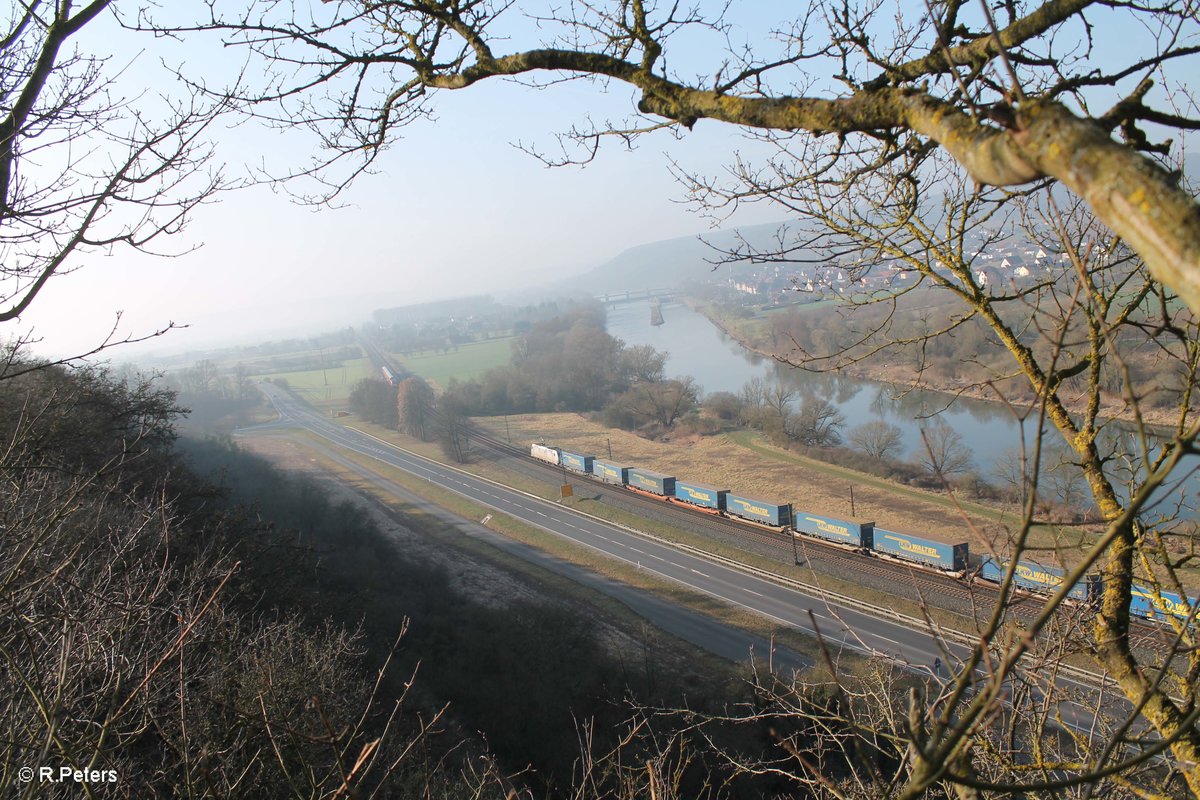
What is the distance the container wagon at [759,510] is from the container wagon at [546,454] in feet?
28.7

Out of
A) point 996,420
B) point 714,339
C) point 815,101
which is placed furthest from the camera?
point 714,339

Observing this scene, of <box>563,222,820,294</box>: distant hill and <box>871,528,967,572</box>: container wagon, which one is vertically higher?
<box>563,222,820,294</box>: distant hill

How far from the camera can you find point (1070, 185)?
40.4 inches

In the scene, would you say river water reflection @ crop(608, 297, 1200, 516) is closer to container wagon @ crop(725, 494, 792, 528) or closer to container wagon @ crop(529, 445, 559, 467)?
container wagon @ crop(725, 494, 792, 528)

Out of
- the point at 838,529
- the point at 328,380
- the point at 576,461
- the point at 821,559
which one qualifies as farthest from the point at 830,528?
the point at 328,380

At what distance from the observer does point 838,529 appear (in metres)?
16.2

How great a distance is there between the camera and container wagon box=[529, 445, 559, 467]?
26141 mm

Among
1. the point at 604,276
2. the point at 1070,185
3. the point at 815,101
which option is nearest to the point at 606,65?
the point at 815,101

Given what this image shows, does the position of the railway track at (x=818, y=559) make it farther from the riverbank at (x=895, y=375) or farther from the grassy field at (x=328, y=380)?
the grassy field at (x=328, y=380)

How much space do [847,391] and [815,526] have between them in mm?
17293

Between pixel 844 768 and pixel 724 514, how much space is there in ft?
33.7

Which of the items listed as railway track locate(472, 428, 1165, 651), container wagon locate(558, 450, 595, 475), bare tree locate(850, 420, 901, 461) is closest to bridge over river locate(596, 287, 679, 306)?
container wagon locate(558, 450, 595, 475)

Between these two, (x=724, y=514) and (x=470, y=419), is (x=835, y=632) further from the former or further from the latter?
(x=470, y=419)

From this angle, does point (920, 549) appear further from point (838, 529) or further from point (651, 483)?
point (651, 483)
